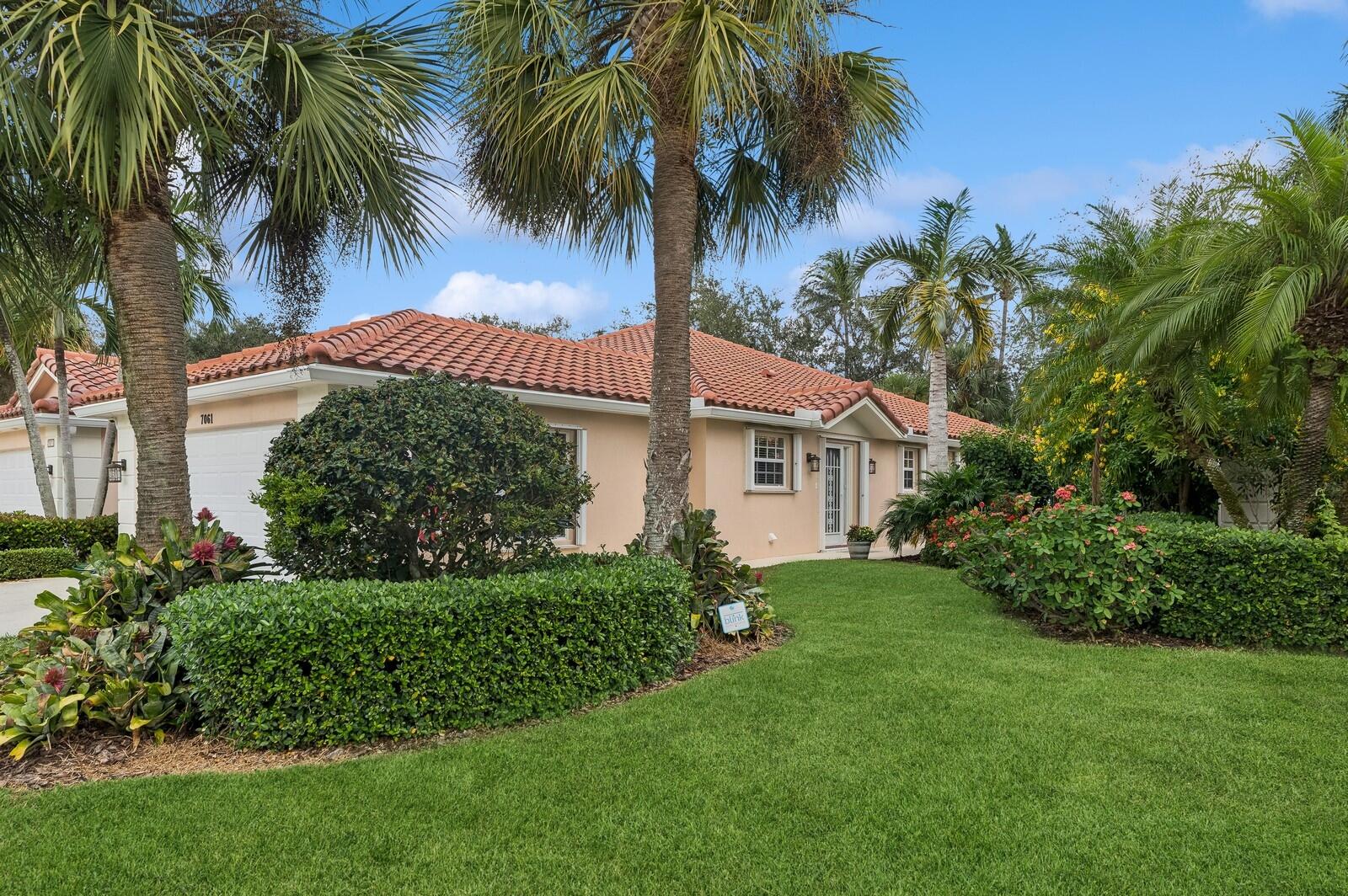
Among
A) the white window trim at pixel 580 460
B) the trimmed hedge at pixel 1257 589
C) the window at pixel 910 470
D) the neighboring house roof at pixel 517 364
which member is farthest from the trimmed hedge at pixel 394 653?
the window at pixel 910 470

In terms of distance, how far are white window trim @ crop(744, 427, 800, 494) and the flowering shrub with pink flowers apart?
6.16 m

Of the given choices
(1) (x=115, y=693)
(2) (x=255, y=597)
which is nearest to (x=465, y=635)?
(2) (x=255, y=597)

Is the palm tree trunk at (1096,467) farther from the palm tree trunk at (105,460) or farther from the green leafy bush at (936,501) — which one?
the palm tree trunk at (105,460)

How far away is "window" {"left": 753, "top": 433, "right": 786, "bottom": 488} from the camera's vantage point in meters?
14.7

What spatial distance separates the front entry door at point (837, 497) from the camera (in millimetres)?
17406

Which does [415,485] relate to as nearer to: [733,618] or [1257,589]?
[733,618]

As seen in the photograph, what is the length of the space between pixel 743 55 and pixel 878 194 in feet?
11.1

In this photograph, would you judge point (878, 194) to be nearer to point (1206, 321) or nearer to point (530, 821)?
point (1206, 321)

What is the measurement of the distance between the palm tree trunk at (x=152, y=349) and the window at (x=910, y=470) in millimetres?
17117

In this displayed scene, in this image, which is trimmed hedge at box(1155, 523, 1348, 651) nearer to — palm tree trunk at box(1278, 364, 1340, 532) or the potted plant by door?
palm tree trunk at box(1278, 364, 1340, 532)

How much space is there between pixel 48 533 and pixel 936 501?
16613 mm

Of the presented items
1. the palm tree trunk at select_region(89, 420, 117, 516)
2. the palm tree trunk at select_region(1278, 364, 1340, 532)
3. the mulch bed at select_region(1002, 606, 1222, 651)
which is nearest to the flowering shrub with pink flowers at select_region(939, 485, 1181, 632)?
the mulch bed at select_region(1002, 606, 1222, 651)

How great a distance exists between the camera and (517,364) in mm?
11844

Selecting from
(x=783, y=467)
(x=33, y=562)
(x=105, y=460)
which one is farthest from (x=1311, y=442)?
(x=105, y=460)
